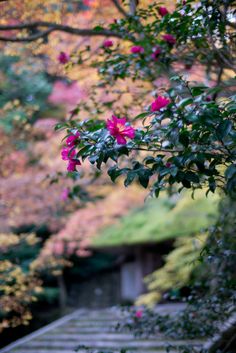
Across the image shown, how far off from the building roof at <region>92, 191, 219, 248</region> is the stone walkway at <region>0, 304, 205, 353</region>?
4.33 ft

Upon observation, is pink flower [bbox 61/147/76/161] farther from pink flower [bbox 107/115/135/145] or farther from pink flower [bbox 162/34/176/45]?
pink flower [bbox 162/34/176/45]

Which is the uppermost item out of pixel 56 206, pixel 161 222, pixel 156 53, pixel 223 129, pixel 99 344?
pixel 156 53

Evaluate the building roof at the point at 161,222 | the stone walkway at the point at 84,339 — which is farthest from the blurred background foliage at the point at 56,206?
the stone walkway at the point at 84,339

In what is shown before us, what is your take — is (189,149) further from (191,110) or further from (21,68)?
(21,68)

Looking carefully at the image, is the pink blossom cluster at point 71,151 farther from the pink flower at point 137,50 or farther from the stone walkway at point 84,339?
the stone walkway at point 84,339

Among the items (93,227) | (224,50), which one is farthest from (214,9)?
(93,227)

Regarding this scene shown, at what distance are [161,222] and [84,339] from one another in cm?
246

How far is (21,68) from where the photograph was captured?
16.6ft

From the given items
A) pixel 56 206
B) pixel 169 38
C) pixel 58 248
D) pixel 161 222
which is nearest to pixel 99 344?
pixel 56 206

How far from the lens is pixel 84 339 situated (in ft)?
16.9

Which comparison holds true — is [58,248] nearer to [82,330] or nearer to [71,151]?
[82,330]

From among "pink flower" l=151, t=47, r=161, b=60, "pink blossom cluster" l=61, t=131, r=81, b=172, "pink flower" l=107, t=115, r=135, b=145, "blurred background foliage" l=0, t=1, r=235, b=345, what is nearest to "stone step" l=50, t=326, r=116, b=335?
"blurred background foliage" l=0, t=1, r=235, b=345

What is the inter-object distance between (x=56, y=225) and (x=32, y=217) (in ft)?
4.78

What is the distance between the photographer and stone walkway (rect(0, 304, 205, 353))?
440 centimetres
